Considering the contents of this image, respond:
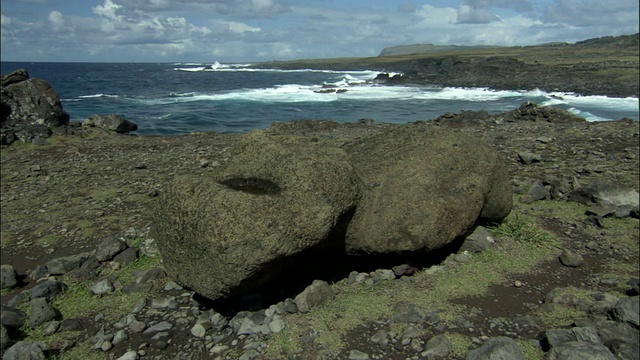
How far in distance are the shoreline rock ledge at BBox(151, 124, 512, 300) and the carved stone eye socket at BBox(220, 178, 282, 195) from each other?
0.01 m

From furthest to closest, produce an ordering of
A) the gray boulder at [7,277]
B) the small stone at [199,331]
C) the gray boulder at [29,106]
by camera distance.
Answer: the gray boulder at [29,106] < the gray boulder at [7,277] < the small stone at [199,331]

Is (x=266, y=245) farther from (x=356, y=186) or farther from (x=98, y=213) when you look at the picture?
(x=98, y=213)

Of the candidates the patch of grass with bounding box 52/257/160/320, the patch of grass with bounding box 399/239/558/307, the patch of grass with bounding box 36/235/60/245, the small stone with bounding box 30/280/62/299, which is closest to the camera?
the patch of grass with bounding box 399/239/558/307

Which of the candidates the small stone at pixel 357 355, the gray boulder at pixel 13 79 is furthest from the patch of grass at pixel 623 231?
the gray boulder at pixel 13 79

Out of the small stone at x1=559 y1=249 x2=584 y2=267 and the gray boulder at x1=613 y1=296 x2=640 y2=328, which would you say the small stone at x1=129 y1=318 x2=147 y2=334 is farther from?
the small stone at x1=559 y1=249 x2=584 y2=267

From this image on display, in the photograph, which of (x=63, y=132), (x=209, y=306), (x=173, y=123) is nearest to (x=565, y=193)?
(x=209, y=306)

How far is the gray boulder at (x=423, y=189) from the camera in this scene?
6.62m

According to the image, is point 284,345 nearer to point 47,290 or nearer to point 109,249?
point 47,290

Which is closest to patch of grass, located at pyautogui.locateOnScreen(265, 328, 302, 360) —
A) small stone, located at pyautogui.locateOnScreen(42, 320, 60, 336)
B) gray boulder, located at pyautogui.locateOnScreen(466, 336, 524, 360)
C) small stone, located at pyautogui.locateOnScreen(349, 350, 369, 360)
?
small stone, located at pyautogui.locateOnScreen(349, 350, 369, 360)

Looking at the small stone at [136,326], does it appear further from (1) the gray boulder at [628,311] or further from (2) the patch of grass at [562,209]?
(2) the patch of grass at [562,209]

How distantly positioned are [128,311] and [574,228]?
747 centimetres

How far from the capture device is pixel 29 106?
21922 millimetres

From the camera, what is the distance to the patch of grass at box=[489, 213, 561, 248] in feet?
26.0

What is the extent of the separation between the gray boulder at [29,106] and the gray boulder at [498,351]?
21.4 meters
